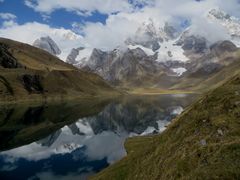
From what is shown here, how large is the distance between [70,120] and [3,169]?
10109 cm

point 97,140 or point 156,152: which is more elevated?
point 156,152

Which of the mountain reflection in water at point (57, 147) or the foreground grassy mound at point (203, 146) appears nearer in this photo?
the foreground grassy mound at point (203, 146)

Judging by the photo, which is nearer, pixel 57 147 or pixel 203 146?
pixel 203 146

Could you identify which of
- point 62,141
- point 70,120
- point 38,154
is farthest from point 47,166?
point 70,120

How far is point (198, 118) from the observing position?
38.2m

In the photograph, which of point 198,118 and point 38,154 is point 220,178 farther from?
point 38,154

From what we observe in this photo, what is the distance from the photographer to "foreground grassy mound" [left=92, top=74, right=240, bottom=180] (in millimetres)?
28062

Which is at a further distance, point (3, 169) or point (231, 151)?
point (3, 169)

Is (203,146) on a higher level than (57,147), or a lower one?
higher

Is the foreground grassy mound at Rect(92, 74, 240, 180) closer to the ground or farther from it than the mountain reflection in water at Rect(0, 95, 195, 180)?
farther from it

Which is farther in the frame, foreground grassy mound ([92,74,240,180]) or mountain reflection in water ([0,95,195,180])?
mountain reflection in water ([0,95,195,180])

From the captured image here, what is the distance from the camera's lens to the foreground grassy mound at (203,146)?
28.1 meters

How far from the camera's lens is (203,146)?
31.7 m

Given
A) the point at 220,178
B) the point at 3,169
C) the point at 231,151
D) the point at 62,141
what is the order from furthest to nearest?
1. the point at 62,141
2. the point at 3,169
3. the point at 231,151
4. the point at 220,178
